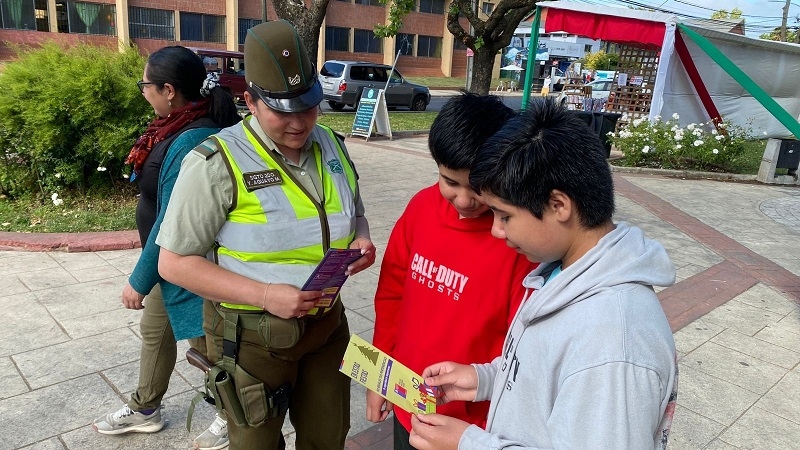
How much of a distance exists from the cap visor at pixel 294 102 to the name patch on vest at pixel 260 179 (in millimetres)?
207

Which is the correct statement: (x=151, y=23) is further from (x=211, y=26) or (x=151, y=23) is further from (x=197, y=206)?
(x=197, y=206)

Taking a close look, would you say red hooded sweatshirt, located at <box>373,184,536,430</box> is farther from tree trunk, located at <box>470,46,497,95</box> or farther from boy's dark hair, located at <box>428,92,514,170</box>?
tree trunk, located at <box>470,46,497,95</box>

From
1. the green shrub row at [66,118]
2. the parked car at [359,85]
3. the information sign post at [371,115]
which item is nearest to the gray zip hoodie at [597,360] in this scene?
the green shrub row at [66,118]

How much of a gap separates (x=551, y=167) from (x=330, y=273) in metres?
0.85

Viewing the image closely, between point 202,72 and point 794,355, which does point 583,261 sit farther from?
point 794,355

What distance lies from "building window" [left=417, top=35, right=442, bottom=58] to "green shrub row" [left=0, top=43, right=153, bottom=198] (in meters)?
37.4

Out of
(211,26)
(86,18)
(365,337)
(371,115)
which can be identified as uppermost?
(211,26)

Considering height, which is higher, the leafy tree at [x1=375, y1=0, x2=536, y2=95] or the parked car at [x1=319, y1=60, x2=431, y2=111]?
the leafy tree at [x1=375, y1=0, x2=536, y2=95]

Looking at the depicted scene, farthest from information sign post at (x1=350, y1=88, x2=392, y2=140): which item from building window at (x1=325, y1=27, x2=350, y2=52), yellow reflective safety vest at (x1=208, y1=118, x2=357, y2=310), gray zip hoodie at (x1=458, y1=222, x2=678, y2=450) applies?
building window at (x1=325, y1=27, x2=350, y2=52)

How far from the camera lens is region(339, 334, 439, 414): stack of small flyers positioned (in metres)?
1.47

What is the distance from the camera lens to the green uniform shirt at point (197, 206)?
1.73 meters

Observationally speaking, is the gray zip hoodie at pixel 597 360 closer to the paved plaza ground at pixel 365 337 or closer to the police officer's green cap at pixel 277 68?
the police officer's green cap at pixel 277 68

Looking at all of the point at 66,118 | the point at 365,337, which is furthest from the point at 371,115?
the point at 365,337

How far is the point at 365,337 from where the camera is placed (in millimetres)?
3881
